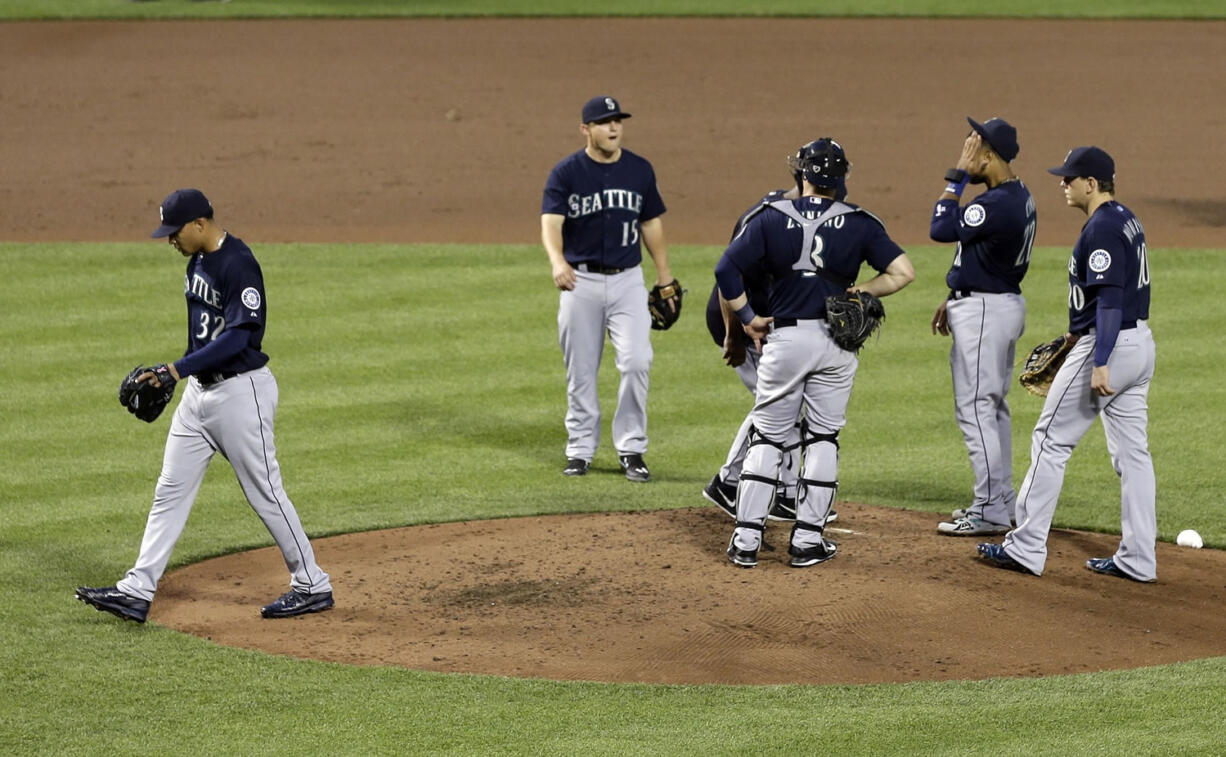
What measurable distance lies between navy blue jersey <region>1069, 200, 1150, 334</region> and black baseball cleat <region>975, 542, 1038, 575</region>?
3.39 ft

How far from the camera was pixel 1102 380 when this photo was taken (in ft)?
23.1

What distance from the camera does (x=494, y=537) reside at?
8.15 meters

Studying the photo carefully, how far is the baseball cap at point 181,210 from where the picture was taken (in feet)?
→ 21.7

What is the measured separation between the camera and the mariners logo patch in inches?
262

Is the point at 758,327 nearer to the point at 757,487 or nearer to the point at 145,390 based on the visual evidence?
the point at 757,487

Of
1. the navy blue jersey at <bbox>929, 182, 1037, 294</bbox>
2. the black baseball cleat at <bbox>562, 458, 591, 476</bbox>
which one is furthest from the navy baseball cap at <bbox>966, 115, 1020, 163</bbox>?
the black baseball cleat at <bbox>562, 458, 591, 476</bbox>

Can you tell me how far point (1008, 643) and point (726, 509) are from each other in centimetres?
201

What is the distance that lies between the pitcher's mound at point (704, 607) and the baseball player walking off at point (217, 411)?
19 cm

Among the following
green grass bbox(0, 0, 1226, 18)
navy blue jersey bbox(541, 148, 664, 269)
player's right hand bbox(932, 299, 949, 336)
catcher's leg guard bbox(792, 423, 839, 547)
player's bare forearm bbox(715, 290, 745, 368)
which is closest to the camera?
catcher's leg guard bbox(792, 423, 839, 547)

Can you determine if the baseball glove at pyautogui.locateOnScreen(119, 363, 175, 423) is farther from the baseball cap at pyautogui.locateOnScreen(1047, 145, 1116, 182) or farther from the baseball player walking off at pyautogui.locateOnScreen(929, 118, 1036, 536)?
the baseball cap at pyautogui.locateOnScreen(1047, 145, 1116, 182)

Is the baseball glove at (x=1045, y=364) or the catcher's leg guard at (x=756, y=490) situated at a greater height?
the baseball glove at (x=1045, y=364)

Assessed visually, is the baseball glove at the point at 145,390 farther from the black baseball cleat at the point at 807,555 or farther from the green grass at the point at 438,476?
the black baseball cleat at the point at 807,555

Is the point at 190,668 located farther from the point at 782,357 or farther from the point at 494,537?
the point at 782,357

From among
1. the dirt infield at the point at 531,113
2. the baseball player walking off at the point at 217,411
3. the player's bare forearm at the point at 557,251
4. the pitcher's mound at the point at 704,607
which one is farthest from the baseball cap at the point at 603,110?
the dirt infield at the point at 531,113
